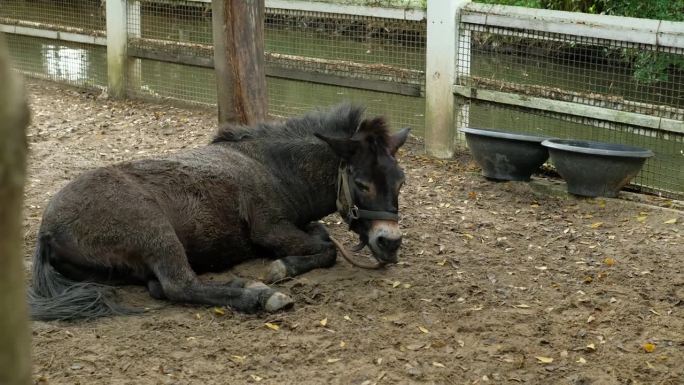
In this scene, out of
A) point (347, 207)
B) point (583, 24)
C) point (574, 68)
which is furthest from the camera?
point (574, 68)

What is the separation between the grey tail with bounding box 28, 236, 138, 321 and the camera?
205 inches

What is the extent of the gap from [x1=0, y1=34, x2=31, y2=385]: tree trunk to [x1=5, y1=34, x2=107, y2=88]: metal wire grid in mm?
11036

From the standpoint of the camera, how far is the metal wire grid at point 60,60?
42.1ft

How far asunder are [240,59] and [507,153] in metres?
2.47

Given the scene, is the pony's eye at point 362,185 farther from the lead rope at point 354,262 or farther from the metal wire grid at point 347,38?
the metal wire grid at point 347,38

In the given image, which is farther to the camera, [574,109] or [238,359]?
[574,109]

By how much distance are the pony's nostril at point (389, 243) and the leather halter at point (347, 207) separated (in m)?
0.14

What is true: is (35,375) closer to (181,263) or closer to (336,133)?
(181,263)

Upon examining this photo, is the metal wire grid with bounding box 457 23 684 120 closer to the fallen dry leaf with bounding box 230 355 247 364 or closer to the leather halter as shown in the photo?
the leather halter

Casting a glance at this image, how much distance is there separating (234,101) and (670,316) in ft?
12.6

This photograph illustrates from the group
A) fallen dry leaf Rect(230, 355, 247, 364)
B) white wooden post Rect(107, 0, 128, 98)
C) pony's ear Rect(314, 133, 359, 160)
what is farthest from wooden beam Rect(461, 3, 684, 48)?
white wooden post Rect(107, 0, 128, 98)

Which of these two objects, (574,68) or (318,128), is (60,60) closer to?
(574,68)

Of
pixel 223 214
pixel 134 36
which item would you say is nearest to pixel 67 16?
pixel 134 36

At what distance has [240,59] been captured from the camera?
7590mm
